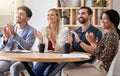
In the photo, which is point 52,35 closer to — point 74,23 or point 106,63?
point 106,63

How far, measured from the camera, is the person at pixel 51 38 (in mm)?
2829

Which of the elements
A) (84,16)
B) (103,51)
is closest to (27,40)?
(84,16)

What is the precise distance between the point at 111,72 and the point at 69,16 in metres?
2.52

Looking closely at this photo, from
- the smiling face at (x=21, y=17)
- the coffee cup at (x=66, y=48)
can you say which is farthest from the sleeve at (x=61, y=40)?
the smiling face at (x=21, y=17)

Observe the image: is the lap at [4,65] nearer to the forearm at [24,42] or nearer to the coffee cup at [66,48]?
the forearm at [24,42]

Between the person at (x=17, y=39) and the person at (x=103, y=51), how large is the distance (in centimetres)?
65

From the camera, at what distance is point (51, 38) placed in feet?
9.54

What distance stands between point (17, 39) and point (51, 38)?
413mm

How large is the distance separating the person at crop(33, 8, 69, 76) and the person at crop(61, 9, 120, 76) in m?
0.35

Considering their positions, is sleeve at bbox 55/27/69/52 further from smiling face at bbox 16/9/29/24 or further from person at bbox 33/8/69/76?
smiling face at bbox 16/9/29/24

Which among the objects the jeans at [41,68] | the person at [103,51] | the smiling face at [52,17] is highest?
the smiling face at [52,17]

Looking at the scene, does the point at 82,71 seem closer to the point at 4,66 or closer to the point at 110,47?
the point at 110,47

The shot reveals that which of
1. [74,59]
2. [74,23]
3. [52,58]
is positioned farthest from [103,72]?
[74,23]

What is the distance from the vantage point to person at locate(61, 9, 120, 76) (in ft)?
7.83
